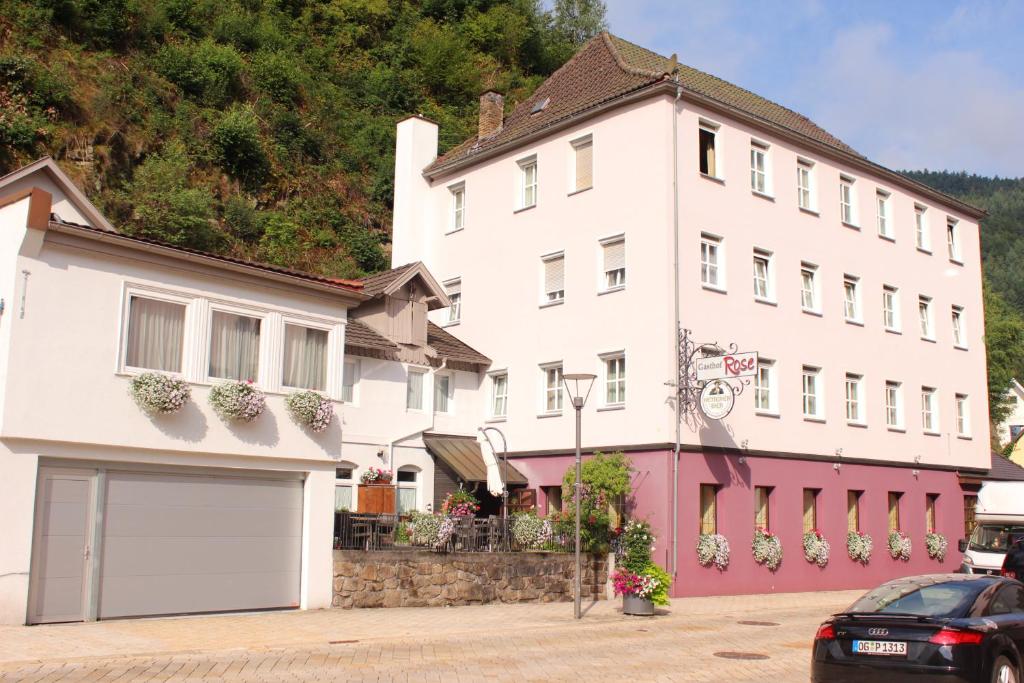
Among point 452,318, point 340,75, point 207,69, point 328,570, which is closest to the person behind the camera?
point 328,570

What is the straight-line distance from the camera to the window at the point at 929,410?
114 feet

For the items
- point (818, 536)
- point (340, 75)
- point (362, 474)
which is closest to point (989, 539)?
point (818, 536)

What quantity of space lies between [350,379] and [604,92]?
432 inches

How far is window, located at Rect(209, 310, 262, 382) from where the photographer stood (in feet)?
63.8

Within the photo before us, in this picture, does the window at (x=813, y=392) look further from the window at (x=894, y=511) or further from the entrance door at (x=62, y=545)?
the entrance door at (x=62, y=545)

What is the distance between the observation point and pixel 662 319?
27.2 m

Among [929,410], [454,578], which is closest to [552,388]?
[454,578]

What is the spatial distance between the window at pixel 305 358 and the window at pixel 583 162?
11.5 m

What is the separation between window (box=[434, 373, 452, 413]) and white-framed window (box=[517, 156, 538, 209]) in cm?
555

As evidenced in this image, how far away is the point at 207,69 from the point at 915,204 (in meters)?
29.9

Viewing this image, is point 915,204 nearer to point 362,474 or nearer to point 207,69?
point 362,474

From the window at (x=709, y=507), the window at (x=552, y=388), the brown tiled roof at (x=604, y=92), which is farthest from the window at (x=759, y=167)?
the window at (x=709, y=507)

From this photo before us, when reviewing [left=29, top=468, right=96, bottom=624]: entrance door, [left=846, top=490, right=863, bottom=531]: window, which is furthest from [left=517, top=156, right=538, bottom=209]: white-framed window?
[left=29, top=468, right=96, bottom=624]: entrance door

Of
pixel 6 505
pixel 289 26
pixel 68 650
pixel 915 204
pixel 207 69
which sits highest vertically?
pixel 289 26
